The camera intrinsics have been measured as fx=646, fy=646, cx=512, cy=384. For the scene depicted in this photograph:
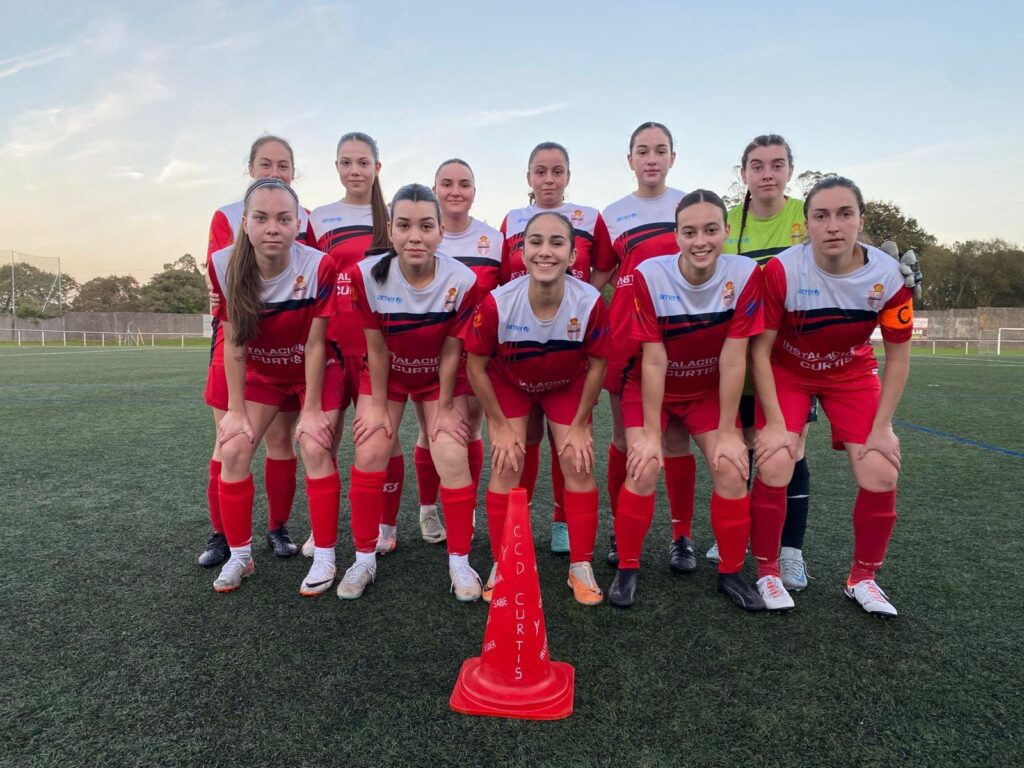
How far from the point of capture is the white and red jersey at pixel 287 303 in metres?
2.92

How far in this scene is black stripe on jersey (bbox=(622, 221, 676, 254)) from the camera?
132 inches

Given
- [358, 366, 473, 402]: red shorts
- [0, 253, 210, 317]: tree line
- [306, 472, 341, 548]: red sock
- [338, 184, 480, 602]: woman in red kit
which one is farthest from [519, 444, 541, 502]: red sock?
[0, 253, 210, 317]: tree line

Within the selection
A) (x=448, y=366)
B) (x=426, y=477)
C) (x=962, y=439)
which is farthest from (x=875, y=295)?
(x=962, y=439)

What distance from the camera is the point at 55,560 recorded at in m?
3.04

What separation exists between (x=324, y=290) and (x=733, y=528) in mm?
2093

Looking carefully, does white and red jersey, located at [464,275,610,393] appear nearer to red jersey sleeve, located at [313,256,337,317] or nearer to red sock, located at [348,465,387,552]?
red jersey sleeve, located at [313,256,337,317]

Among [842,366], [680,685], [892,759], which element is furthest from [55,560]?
[842,366]

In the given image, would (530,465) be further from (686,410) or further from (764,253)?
(764,253)

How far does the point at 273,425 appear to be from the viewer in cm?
333

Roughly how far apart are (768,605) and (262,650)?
6.40 ft

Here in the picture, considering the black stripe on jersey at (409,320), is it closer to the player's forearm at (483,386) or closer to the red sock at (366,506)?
the player's forearm at (483,386)

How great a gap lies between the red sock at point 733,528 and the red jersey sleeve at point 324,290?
6.30ft

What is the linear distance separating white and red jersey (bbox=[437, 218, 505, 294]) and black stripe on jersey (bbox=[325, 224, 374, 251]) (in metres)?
0.43

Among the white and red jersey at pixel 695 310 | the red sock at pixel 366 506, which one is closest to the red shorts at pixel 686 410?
the white and red jersey at pixel 695 310
